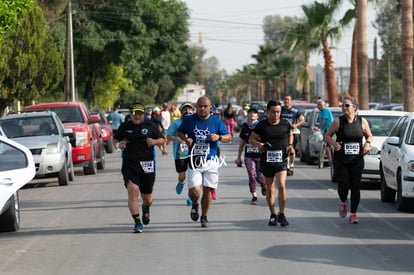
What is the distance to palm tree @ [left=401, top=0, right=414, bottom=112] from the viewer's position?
29516mm

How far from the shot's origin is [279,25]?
6245 inches

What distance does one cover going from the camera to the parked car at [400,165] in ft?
46.0

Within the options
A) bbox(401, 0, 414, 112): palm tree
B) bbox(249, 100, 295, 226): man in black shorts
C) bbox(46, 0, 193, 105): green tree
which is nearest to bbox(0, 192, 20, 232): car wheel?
bbox(249, 100, 295, 226): man in black shorts

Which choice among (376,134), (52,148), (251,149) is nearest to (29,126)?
(52,148)

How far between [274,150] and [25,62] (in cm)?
2700

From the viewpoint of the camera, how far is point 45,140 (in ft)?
67.4

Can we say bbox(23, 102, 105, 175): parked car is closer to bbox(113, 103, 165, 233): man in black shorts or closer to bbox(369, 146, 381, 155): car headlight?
bbox(369, 146, 381, 155): car headlight

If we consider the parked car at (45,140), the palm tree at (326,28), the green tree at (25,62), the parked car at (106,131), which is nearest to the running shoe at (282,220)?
the parked car at (45,140)

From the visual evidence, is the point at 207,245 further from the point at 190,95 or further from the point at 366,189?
the point at 190,95

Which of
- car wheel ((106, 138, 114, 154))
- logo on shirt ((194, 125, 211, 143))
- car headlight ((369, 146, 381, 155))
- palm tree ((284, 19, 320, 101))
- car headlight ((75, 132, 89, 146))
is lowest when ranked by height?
car wheel ((106, 138, 114, 154))

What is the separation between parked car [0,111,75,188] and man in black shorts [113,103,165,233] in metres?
7.99

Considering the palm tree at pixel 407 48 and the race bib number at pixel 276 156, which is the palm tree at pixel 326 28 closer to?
the palm tree at pixel 407 48

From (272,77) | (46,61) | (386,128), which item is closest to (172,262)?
(386,128)

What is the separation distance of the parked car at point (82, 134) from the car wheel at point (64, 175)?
4.82ft
